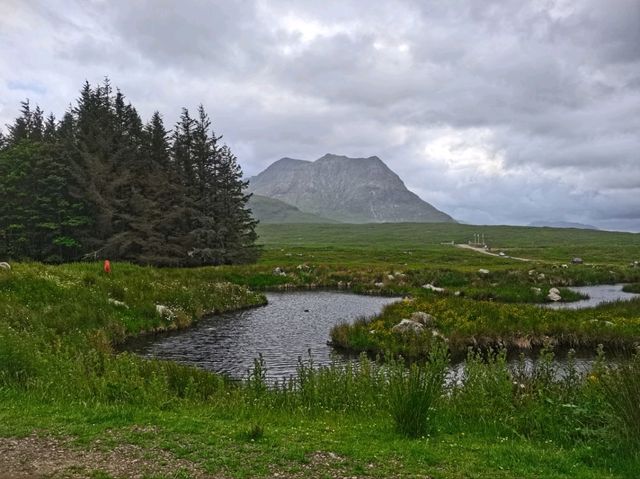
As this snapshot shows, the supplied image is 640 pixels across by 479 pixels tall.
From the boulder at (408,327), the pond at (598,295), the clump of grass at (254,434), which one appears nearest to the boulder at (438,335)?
the boulder at (408,327)

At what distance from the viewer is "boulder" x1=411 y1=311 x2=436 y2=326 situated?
28.5 metres

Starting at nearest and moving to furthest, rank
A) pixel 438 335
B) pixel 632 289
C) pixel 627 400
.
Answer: pixel 627 400 → pixel 438 335 → pixel 632 289

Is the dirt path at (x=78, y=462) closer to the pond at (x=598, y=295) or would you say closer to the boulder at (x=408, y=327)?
the boulder at (x=408, y=327)

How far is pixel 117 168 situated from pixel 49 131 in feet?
77.8

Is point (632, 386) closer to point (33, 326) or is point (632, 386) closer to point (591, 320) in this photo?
point (591, 320)

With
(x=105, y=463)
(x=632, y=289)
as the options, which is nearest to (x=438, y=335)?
(x=105, y=463)

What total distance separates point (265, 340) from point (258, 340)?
42 cm

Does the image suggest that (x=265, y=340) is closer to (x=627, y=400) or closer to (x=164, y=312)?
(x=164, y=312)

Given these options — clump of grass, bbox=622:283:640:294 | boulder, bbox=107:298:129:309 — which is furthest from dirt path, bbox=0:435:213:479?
clump of grass, bbox=622:283:640:294

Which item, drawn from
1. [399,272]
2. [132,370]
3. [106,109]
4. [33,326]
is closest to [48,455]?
[132,370]

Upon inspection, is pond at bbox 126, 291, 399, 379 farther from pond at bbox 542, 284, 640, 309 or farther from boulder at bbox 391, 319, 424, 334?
pond at bbox 542, 284, 640, 309

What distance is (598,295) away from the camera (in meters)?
48.2

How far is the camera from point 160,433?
9.69 m

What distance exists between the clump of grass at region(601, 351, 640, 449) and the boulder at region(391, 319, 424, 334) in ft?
54.2
